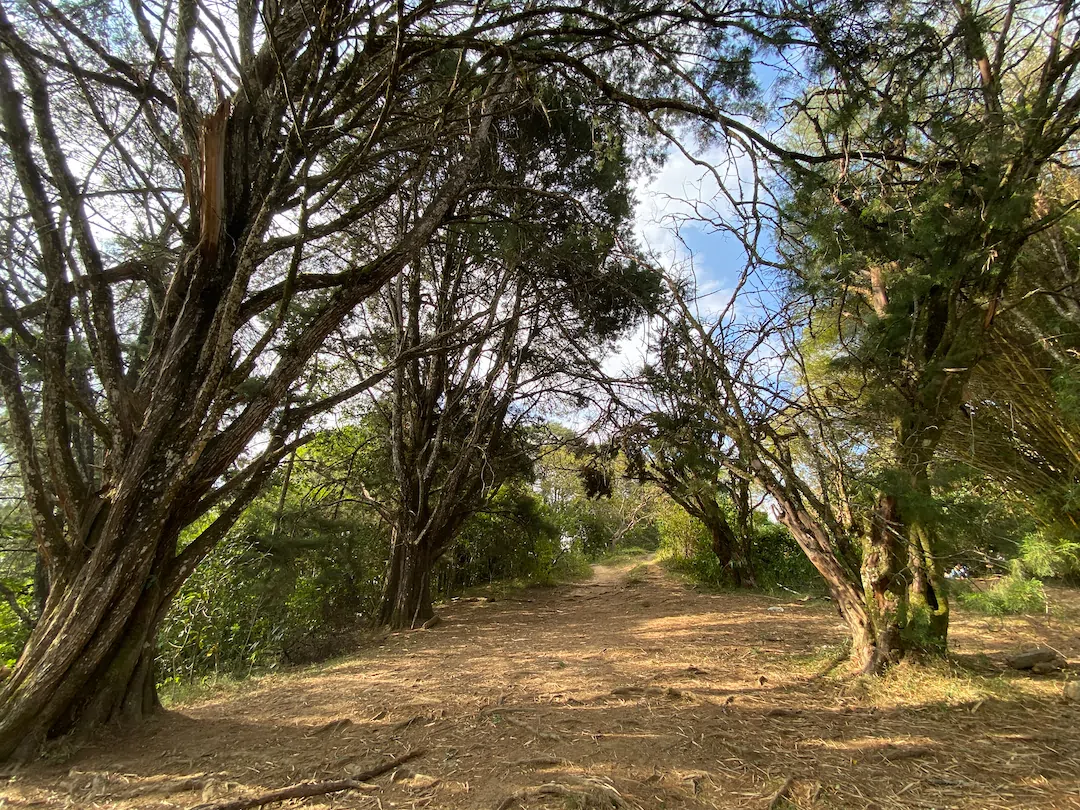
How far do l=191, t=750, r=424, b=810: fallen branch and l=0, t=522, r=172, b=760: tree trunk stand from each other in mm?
1358

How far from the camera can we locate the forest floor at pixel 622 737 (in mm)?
2059

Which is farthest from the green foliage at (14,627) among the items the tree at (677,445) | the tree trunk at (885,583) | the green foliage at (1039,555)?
the green foliage at (1039,555)

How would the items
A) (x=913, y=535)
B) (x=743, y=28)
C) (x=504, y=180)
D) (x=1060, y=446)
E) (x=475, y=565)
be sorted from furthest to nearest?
1. (x=475, y=565)
2. (x=1060, y=446)
3. (x=504, y=180)
4. (x=913, y=535)
5. (x=743, y=28)

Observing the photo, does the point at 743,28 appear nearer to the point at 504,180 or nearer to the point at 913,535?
the point at 504,180

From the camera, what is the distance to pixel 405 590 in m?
6.70

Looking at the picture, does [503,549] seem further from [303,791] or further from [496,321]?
[303,791]

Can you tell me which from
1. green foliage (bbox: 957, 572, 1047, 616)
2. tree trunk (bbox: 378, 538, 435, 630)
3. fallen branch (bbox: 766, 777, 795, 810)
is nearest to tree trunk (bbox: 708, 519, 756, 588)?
tree trunk (bbox: 378, 538, 435, 630)

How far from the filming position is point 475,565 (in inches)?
439

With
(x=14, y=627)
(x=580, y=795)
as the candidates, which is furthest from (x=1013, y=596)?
(x=14, y=627)

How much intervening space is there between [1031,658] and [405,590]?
21.1ft

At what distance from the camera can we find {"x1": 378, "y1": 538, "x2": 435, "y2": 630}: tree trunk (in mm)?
6613

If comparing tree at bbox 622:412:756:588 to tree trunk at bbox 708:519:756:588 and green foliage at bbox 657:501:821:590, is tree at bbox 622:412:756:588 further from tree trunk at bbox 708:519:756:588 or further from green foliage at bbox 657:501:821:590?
green foliage at bbox 657:501:821:590

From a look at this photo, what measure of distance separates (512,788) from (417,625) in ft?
16.3

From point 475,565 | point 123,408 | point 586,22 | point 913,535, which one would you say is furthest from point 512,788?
point 475,565
